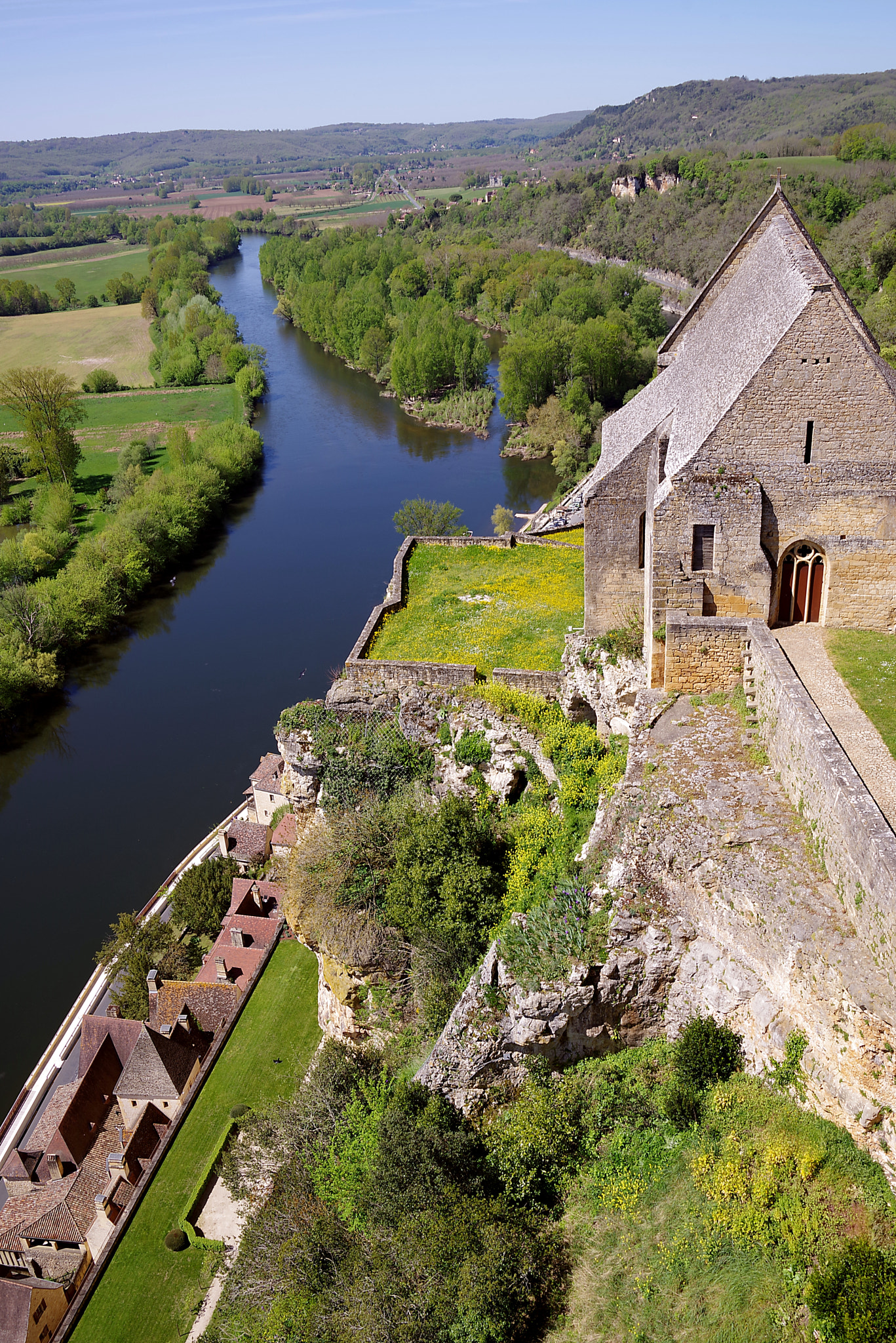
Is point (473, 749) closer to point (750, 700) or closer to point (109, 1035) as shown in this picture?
point (750, 700)

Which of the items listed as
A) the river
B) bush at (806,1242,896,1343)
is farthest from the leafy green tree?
bush at (806,1242,896,1343)

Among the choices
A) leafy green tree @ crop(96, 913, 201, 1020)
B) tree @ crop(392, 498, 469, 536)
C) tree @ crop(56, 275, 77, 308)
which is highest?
tree @ crop(56, 275, 77, 308)

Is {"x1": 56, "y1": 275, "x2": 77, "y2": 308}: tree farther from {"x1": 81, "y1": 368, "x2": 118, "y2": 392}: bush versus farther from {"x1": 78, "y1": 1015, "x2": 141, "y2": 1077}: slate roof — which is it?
{"x1": 78, "y1": 1015, "x2": 141, "y2": 1077}: slate roof

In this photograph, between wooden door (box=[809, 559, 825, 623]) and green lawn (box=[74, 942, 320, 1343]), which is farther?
green lawn (box=[74, 942, 320, 1343])

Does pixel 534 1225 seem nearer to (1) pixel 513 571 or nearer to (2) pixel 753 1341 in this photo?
(2) pixel 753 1341

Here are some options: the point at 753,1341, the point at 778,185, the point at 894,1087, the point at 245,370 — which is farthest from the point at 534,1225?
the point at 245,370

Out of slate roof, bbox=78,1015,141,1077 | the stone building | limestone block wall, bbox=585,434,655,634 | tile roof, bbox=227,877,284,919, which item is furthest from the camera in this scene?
tile roof, bbox=227,877,284,919
